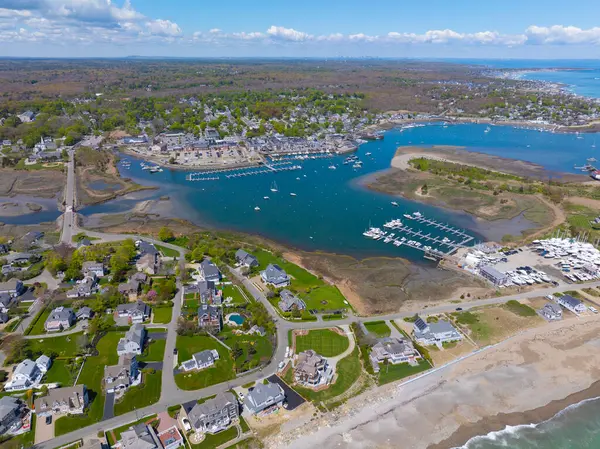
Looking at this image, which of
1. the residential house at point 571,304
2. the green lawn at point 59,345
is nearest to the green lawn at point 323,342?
the green lawn at point 59,345

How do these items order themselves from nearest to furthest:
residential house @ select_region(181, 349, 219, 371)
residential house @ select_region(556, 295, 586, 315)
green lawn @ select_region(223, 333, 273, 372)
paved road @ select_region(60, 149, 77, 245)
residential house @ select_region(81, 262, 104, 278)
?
1. residential house @ select_region(181, 349, 219, 371)
2. green lawn @ select_region(223, 333, 273, 372)
3. residential house @ select_region(556, 295, 586, 315)
4. residential house @ select_region(81, 262, 104, 278)
5. paved road @ select_region(60, 149, 77, 245)

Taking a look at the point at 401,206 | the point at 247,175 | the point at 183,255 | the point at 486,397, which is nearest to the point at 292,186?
the point at 247,175

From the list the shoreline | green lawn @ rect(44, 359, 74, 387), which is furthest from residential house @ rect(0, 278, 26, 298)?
the shoreline

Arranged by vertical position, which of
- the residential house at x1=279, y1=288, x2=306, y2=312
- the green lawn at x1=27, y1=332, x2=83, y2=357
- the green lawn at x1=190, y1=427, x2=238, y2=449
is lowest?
the green lawn at x1=190, y1=427, x2=238, y2=449

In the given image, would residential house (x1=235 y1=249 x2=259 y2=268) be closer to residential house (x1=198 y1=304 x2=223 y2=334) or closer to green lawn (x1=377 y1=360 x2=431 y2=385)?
residential house (x1=198 y1=304 x2=223 y2=334)

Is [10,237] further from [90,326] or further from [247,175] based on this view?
[247,175]

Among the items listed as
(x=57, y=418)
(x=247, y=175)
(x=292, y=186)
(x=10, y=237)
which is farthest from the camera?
(x=247, y=175)
